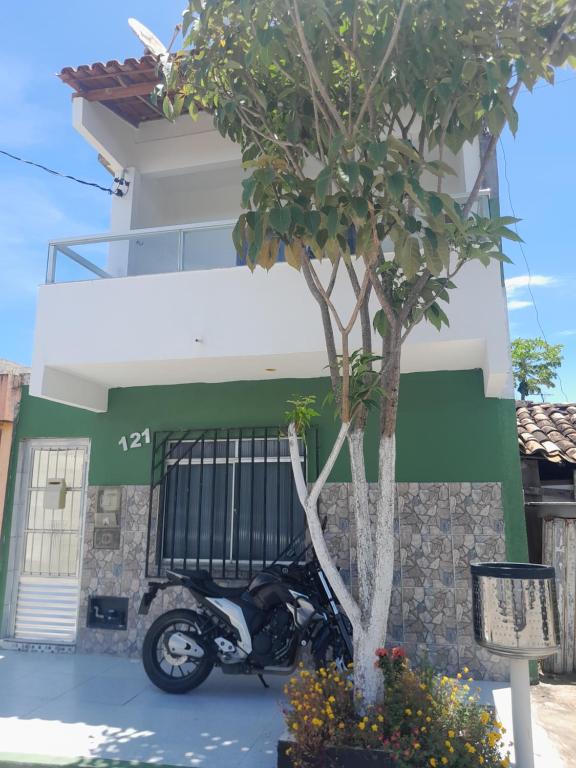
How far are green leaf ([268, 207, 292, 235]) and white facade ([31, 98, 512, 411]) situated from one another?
173 centimetres

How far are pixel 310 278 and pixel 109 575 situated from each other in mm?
4325

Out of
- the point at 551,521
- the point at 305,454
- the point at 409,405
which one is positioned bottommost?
the point at 551,521

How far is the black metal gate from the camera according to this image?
6297 mm

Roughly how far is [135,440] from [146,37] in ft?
13.9

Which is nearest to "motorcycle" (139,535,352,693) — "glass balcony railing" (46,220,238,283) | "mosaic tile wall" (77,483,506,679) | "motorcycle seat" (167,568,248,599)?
"motorcycle seat" (167,568,248,599)

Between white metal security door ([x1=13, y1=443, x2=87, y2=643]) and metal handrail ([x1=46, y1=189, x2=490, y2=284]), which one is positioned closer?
metal handrail ([x1=46, y1=189, x2=490, y2=284])

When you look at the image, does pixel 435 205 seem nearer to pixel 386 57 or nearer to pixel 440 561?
pixel 386 57

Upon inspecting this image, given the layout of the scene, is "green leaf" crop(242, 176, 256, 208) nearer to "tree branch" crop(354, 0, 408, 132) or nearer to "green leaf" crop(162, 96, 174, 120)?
"tree branch" crop(354, 0, 408, 132)

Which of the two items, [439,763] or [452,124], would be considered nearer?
[439,763]

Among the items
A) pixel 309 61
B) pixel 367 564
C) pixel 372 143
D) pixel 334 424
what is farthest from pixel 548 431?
pixel 309 61

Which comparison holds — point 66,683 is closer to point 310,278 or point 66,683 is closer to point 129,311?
point 129,311

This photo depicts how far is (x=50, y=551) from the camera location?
7.10 m

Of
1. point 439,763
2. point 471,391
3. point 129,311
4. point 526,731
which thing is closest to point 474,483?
point 471,391

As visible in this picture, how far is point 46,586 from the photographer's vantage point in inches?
275
